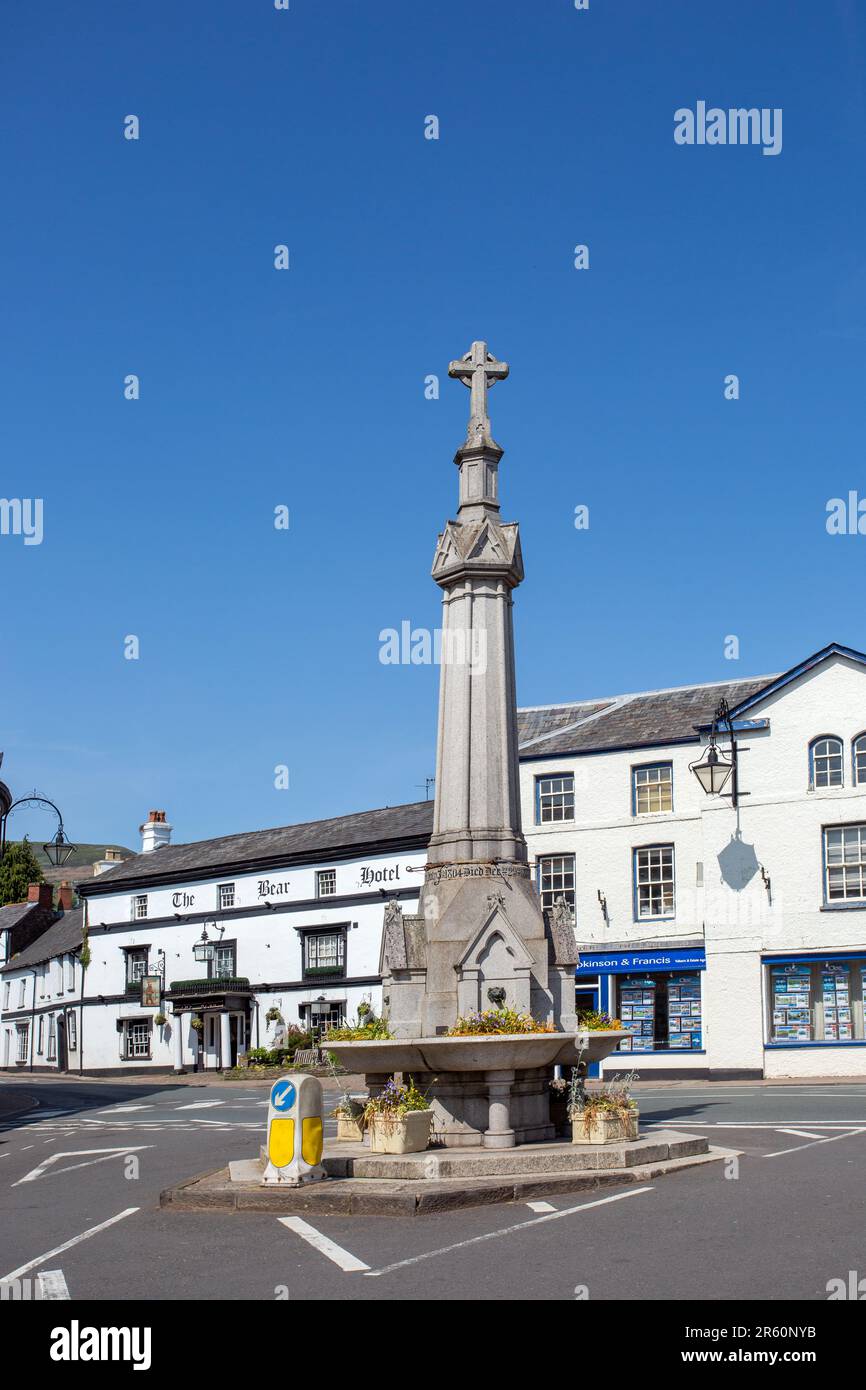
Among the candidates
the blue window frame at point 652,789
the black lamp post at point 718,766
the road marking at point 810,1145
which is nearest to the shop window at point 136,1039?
the blue window frame at point 652,789

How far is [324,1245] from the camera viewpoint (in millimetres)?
9781

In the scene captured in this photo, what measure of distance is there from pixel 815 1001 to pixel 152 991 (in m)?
26.2

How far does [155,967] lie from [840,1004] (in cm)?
2780

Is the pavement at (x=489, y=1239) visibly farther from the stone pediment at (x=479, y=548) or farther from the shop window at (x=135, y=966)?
the shop window at (x=135, y=966)

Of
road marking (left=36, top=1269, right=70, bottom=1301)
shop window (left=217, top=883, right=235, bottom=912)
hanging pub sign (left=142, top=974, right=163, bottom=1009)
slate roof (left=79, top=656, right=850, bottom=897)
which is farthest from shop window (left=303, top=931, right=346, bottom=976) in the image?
road marking (left=36, top=1269, right=70, bottom=1301)

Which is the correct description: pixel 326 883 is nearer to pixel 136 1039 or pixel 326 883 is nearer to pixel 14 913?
pixel 136 1039

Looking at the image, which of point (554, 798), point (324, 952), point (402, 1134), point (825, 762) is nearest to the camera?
point (402, 1134)

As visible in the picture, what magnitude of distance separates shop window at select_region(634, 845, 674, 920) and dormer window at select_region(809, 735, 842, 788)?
4320mm

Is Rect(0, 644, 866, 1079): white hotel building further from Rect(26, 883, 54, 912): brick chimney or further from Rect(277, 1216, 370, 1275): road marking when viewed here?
Rect(26, 883, 54, 912): brick chimney

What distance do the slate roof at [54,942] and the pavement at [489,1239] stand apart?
142ft

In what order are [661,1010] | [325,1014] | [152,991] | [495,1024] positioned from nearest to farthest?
[495,1024]
[661,1010]
[325,1014]
[152,991]

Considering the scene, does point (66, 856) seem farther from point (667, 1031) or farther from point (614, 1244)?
point (614, 1244)

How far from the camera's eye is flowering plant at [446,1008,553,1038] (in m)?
13.7

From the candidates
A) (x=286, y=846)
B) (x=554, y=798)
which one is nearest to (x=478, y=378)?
(x=554, y=798)
